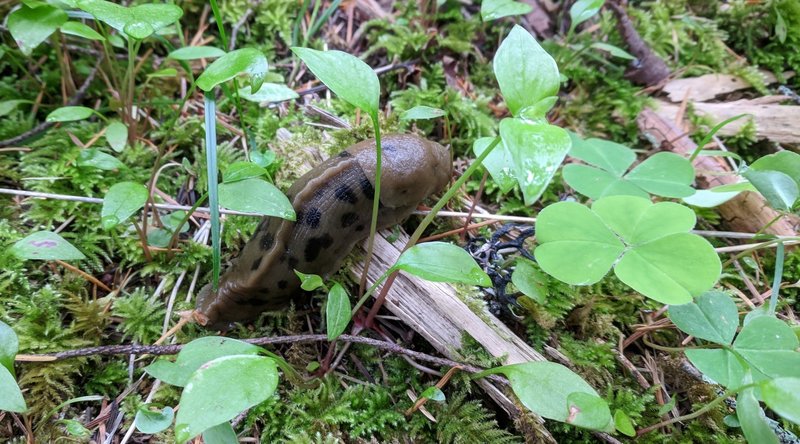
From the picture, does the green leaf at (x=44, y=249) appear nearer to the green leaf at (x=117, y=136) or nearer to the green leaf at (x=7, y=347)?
the green leaf at (x=7, y=347)

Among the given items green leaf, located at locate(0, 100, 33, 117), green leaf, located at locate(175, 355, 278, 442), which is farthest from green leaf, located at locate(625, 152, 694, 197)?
green leaf, located at locate(0, 100, 33, 117)

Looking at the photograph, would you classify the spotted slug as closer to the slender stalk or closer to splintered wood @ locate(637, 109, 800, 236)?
the slender stalk

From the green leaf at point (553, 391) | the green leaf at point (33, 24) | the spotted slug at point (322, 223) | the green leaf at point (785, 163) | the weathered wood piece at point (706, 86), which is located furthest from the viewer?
the weathered wood piece at point (706, 86)

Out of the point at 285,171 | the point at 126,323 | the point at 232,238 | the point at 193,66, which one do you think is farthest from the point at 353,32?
the point at 126,323

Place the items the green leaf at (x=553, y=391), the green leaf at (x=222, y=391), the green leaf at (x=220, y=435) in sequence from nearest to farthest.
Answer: the green leaf at (x=222, y=391)
the green leaf at (x=553, y=391)
the green leaf at (x=220, y=435)

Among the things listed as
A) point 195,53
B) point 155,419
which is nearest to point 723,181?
point 195,53

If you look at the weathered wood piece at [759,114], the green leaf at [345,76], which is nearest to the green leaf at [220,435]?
the green leaf at [345,76]
